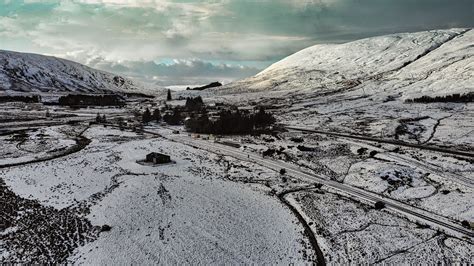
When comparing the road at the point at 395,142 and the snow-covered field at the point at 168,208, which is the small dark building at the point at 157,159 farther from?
the road at the point at 395,142

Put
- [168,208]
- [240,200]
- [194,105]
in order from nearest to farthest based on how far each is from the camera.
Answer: [168,208], [240,200], [194,105]

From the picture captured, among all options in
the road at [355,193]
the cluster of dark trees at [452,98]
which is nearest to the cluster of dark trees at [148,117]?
the road at [355,193]

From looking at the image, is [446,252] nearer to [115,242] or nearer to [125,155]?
[115,242]

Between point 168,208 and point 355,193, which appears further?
point 355,193

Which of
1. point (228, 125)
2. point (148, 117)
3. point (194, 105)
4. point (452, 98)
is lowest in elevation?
point (148, 117)

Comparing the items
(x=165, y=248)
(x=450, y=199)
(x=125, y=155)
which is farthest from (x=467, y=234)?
(x=125, y=155)

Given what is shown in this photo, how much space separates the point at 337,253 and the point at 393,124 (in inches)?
3372

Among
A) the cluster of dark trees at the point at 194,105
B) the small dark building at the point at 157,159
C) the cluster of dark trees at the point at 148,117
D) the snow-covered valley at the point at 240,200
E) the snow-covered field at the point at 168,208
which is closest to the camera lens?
the snow-covered field at the point at 168,208

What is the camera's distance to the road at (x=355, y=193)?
135ft

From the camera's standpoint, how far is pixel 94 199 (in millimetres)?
47344

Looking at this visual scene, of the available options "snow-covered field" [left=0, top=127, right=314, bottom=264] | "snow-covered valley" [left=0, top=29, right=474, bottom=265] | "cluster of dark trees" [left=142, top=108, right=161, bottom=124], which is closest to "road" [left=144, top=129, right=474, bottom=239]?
"snow-covered valley" [left=0, top=29, right=474, bottom=265]

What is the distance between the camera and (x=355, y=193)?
53.2 m

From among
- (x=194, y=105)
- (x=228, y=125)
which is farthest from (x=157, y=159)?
(x=194, y=105)

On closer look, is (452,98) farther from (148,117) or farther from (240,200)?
(240,200)
